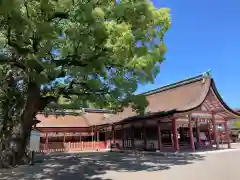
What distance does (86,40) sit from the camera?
10445 mm

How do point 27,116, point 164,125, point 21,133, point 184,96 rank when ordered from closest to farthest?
point 21,133 → point 27,116 → point 184,96 → point 164,125

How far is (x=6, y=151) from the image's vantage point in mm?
14781

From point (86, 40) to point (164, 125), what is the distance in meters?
16.0

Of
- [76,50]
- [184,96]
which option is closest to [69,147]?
[184,96]

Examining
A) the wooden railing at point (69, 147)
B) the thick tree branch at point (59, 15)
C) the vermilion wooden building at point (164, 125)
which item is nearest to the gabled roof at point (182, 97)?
the vermilion wooden building at point (164, 125)

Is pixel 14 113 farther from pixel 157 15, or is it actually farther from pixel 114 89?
pixel 157 15

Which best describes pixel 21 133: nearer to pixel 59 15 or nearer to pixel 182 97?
pixel 59 15

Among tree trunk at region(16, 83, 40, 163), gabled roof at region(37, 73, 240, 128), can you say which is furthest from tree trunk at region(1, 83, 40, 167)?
gabled roof at region(37, 73, 240, 128)

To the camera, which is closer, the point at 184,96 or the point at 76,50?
the point at 76,50

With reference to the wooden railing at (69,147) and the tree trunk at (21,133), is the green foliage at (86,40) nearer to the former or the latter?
the tree trunk at (21,133)

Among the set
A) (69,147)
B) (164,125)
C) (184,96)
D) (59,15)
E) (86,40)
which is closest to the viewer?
(86,40)

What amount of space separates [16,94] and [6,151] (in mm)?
4151

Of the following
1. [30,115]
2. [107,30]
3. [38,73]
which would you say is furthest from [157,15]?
[30,115]

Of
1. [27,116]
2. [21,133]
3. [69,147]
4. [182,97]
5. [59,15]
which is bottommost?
[69,147]
